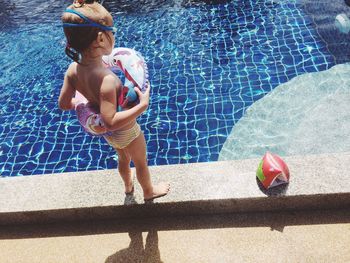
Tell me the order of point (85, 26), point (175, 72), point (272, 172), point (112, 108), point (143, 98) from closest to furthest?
point (85, 26) < point (112, 108) < point (143, 98) < point (272, 172) < point (175, 72)

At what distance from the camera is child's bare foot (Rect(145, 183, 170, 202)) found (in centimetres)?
344

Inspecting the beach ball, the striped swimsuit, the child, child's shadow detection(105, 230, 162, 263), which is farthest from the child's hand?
child's shadow detection(105, 230, 162, 263)

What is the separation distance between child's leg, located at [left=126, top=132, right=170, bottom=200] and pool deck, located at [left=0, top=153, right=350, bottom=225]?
3.2 inches

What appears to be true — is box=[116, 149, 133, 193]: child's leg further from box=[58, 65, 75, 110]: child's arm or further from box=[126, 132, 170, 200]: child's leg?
box=[58, 65, 75, 110]: child's arm

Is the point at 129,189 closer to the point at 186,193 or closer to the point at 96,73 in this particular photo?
the point at 186,193

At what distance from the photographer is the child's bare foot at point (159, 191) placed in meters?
3.44

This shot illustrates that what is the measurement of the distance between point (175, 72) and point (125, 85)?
4.18 metres

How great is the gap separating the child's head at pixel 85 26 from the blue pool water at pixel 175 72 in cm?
289

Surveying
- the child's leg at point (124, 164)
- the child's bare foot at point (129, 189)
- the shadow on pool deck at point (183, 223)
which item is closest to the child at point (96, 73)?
the child's leg at point (124, 164)

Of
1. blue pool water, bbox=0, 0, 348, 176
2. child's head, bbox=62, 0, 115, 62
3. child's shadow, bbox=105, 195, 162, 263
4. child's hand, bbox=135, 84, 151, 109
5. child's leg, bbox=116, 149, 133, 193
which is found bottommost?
blue pool water, bbox=0, 0, 348, 176

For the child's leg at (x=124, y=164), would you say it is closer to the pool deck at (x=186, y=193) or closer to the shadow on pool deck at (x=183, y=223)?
the pool deck at (x=186, y=193)

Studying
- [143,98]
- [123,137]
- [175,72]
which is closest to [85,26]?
[143,98]

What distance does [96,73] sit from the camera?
2484 mm

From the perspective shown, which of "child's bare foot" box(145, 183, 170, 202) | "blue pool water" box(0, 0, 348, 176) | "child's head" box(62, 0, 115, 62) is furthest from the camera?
"blue pool water" box(0, 0, 348, 176)
